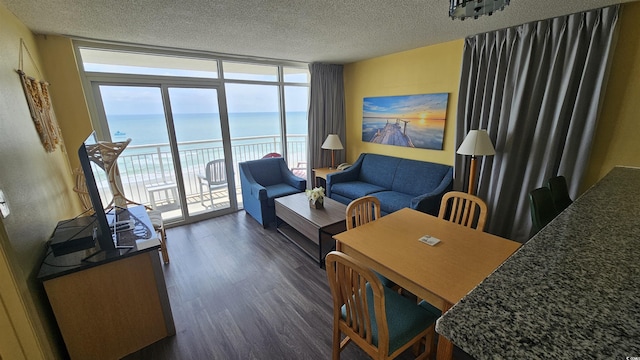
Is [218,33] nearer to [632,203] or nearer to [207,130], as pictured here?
[207,130]

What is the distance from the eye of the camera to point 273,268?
2.70 meters

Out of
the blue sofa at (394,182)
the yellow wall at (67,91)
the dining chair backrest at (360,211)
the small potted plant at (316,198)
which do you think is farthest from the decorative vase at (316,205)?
the yellow wall at (67,91)

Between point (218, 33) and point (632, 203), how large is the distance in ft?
10.9

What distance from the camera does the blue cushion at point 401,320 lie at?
4.27 ft

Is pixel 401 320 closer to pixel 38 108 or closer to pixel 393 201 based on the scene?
pixel 393 201

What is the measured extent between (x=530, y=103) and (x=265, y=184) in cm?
344

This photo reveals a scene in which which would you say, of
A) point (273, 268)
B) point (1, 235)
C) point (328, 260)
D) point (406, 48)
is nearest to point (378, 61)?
point (406, 48)

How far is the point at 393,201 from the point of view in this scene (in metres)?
3.34

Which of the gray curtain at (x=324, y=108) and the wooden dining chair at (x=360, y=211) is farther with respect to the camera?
the gray curtain at (x=324, y=108)

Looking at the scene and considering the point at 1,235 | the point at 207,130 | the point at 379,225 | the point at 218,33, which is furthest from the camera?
the point at 207,130

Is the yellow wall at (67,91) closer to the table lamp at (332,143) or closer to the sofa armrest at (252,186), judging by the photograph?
the sofa armrest at (252,186)

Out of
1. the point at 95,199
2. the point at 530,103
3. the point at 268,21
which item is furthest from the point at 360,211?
the point at 530,103

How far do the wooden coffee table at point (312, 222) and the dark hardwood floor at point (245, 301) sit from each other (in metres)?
0.12

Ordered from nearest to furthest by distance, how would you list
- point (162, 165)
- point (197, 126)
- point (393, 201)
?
1. point (393, 201)
2. point (162, 165)
3. point (197, 126)
